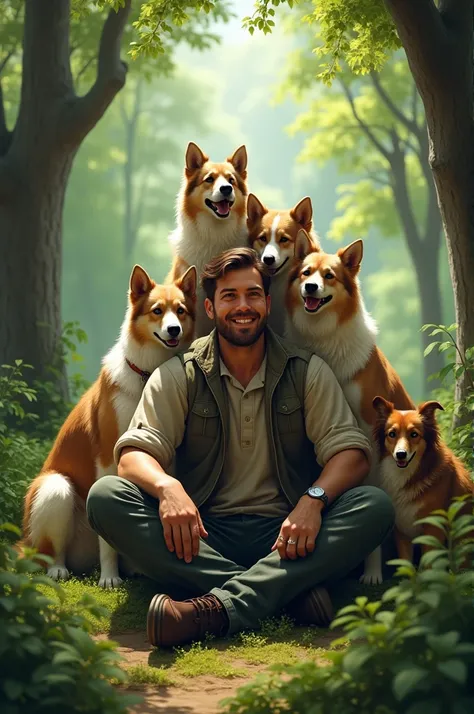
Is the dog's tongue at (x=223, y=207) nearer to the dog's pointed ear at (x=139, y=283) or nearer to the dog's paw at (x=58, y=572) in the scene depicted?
the dog's pointed ear at (x=139, y=283)

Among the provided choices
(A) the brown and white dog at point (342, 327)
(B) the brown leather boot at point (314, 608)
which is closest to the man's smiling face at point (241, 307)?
(A) the brown and white dog at point (342, 327)

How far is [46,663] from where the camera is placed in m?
3.26

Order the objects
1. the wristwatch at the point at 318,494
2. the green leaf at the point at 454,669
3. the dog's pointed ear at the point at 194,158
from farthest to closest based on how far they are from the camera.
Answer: the dog's pointed ear at the point at 194,158 < the wristwatch at the point at 318,494 < the green leaf at the point at 454,669

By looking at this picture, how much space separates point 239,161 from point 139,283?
1.16m

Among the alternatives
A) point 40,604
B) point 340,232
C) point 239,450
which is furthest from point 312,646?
point 340,232

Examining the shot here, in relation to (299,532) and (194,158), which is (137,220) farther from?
(299,532)

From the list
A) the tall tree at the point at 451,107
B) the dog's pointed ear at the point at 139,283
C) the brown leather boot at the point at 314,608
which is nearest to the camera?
the brown leather boot at the point at 314,608

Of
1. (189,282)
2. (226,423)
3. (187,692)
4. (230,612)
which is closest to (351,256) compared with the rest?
(189,282)

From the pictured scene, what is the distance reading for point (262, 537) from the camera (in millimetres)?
5273

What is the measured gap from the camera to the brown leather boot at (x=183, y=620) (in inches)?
180

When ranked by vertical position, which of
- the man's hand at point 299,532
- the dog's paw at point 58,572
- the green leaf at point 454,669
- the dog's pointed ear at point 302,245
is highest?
the dog's pointed ear at point 302,245

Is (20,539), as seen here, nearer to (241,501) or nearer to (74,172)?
(241,501)

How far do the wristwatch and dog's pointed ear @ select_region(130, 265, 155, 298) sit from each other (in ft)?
5.75

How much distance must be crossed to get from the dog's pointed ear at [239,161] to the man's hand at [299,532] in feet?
8.33
